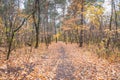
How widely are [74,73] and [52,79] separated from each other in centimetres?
147

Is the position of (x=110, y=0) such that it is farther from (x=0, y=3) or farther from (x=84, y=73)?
(x=84, y=73)

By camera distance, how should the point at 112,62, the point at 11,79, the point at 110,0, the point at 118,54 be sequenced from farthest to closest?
the point at 110,0 < the point at 118,54 < the point at 112,62 < the point at 11,79

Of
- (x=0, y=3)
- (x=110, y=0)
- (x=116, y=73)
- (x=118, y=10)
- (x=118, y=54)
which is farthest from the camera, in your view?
(x=118, y=10)

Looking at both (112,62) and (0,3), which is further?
(0,3)

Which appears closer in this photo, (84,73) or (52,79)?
(52,79)

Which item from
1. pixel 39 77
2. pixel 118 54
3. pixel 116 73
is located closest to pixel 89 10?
pixel 118 54

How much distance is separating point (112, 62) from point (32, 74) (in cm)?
553

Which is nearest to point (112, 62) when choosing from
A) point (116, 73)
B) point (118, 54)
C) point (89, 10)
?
point (118, 54)

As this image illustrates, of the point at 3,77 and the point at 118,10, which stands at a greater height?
the point at 118,10

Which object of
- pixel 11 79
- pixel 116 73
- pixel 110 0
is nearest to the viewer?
pixel 11 79

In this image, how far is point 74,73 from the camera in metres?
8.80

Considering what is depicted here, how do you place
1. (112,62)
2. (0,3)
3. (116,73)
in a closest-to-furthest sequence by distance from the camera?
(116,73) → (112,62) → (0,3)

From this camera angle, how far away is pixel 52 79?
776 centimetres

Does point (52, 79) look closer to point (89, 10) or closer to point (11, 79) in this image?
point (11, 79)
